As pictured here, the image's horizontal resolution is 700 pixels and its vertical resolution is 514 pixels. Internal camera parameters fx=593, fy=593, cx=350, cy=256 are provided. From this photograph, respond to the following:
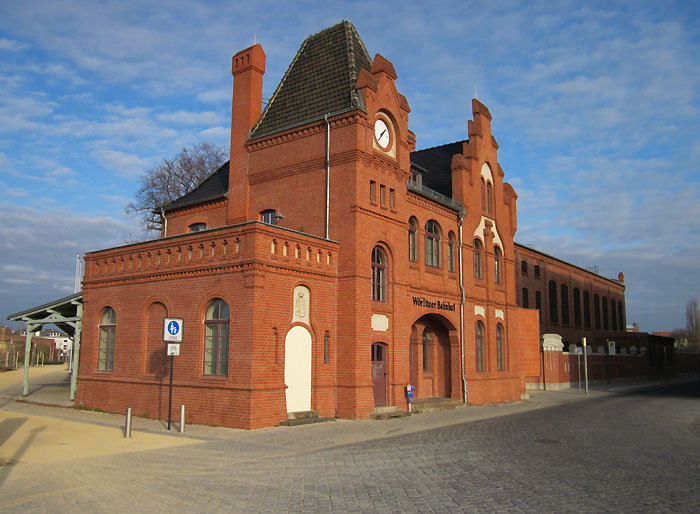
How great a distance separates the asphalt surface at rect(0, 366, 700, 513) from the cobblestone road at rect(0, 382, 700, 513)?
0.02 metres

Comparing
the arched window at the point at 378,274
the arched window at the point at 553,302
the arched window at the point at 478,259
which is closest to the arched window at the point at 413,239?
the arched window at the point at 378,274

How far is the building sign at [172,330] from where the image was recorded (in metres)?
15.2

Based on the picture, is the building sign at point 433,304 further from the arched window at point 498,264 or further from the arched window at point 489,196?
the arched window at point 489,196

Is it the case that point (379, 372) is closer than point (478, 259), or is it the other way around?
point (379, 372)

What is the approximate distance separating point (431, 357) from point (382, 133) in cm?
1000

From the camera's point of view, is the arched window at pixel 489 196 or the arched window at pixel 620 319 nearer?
the arched window at pixel 489 196

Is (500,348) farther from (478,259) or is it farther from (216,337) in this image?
(216,337)

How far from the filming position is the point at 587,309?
196 feet

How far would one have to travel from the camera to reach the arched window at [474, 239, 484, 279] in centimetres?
2788

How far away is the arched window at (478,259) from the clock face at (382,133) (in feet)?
27.9

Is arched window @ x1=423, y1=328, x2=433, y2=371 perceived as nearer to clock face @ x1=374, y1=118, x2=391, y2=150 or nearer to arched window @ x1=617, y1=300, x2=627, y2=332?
clock face @ x1=374, y1=118, x2=391, y2=150

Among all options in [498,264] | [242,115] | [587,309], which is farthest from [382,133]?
[587,309]

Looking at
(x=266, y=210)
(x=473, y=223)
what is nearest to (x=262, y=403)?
(x=266, y=210)

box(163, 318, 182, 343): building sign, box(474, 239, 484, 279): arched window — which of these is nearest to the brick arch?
box(474, 239, 484, 279): arched window
